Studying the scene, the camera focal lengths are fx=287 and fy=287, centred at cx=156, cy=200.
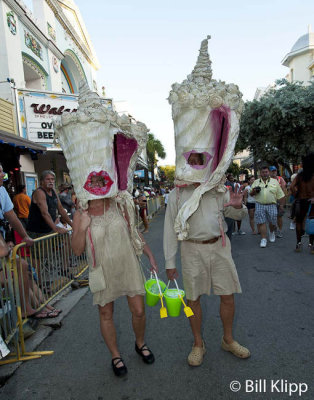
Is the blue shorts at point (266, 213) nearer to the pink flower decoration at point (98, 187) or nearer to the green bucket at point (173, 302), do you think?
the green bucket at point (173, 302)

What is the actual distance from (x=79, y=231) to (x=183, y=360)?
4.93ft

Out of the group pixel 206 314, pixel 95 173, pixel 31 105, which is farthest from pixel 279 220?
pixel 31 105

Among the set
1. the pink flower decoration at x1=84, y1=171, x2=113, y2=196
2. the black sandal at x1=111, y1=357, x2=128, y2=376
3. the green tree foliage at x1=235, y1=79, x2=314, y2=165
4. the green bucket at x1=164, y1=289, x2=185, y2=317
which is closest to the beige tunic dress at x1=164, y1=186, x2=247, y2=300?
the green bucket at x1=164, y1=289, x2=185, y2=317

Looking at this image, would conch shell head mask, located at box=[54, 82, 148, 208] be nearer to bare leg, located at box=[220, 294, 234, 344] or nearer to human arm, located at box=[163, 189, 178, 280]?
human arm, located at box=[163, 189, 178, 280]

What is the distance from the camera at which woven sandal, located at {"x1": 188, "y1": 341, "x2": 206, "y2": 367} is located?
2.50 metres

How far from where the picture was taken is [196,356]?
253 centimetres

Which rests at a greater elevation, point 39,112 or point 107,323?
point 39,112

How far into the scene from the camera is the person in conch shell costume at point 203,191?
2369 millimetres

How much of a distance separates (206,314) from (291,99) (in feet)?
40.1

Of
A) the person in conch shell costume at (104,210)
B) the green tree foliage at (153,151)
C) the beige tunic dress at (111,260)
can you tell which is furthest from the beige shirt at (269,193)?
the green tree foliage at (153,151)

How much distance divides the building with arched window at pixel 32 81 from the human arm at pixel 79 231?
4.53 metres

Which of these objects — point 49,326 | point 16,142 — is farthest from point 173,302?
point 16,142

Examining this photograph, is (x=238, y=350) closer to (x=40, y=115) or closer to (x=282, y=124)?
(x=40, y=115)

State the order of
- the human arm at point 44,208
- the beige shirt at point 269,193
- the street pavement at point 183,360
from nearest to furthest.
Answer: the street pavement at point 183,360 → the human arm at point 44,208 → the beige shirt at point 269,193
